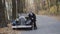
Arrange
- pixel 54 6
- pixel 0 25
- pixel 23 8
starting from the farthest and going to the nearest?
pixel 54 6 < pixel 23 8 < pixel 0 25

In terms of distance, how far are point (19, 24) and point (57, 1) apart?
18.0 meters

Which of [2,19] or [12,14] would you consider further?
[12,14]

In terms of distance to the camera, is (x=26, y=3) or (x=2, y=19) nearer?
(x=2, y=19)

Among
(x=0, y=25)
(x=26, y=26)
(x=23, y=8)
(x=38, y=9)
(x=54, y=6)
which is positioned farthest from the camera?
(x=54, y=6)

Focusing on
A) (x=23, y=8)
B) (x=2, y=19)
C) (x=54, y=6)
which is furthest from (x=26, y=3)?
(x=2, y=19)

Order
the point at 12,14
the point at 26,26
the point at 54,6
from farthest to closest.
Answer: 1. the point at 54,6
2. the point at 12,14
3. the point at 26,26

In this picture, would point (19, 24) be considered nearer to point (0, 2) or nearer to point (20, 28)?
point (20, 28)

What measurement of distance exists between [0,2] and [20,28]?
2.56 metres

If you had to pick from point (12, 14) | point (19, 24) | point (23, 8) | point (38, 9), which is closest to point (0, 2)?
point (19, 24)

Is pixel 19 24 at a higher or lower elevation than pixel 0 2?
lower

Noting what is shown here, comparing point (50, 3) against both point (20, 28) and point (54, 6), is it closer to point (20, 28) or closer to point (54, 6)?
point (54, 6)

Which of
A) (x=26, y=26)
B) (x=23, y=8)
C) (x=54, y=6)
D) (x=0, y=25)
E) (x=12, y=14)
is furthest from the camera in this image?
(x=54, y=6)

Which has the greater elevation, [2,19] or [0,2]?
[0,2]

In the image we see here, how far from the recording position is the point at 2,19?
14328mm
